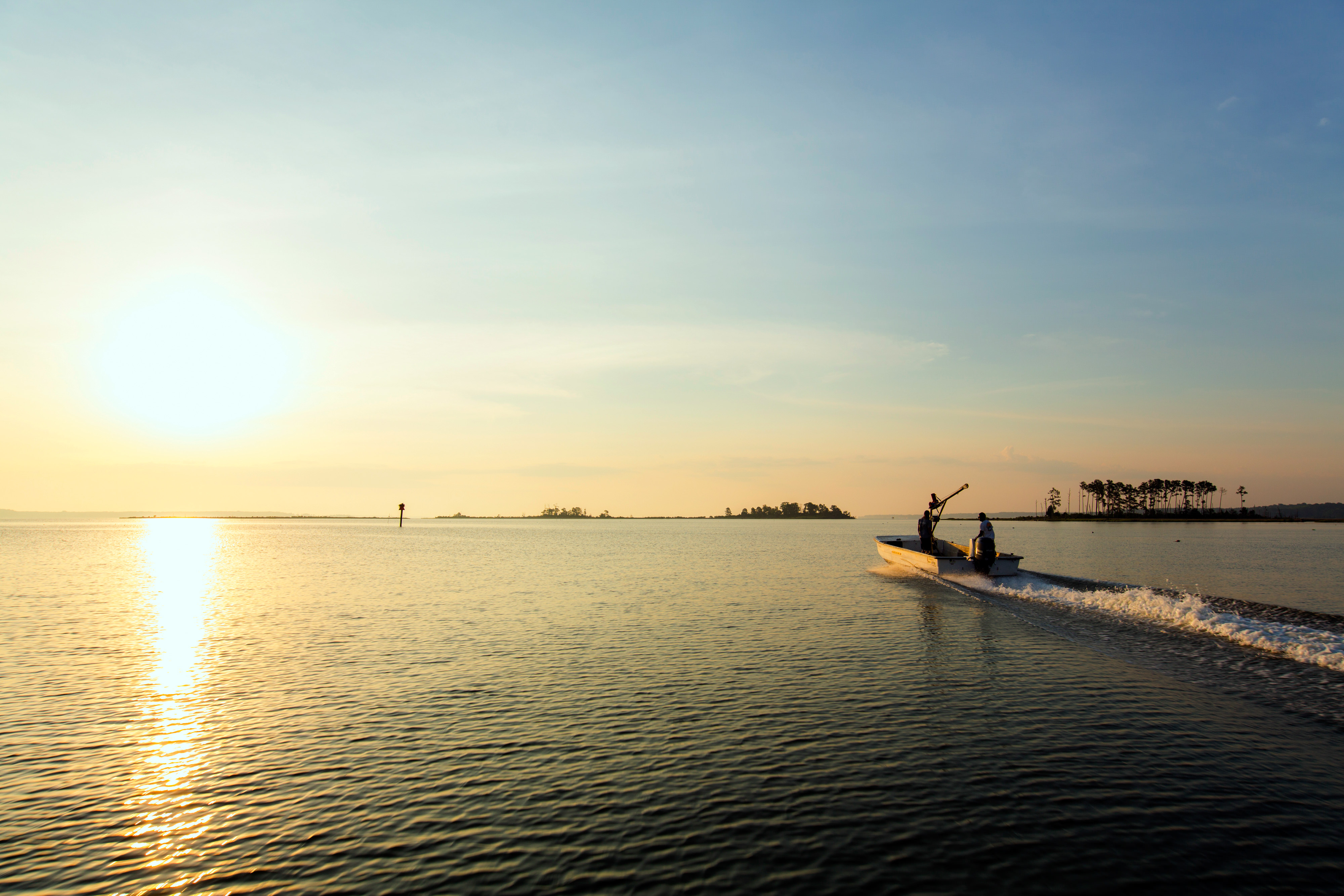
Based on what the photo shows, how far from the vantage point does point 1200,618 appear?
28.4 metres

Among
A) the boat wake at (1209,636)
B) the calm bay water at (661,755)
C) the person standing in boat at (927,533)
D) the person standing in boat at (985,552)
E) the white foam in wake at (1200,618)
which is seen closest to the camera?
the calm bay water at (661,755)

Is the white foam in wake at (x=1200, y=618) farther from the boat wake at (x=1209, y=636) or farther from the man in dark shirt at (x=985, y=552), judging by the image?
the man in dark shirt at (x=985, y=552)

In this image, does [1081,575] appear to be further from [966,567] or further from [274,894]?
[274,894]

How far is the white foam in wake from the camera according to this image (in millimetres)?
22844

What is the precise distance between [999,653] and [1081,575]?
107 ft

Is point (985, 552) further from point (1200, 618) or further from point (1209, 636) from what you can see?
point (1209, 636)

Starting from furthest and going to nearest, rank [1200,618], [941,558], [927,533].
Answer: [927,533] < [941,558] < [1200,618]

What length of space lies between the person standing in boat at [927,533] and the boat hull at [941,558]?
46 cm

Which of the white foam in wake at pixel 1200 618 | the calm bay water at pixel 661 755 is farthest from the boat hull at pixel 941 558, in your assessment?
the calm bay water at pixel 661 755

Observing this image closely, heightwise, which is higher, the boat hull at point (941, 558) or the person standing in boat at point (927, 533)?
the person standing in boat at point (927, 533)

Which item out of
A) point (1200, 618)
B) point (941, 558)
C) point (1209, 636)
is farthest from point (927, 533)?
point (1209, 636)

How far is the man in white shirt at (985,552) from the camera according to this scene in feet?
141

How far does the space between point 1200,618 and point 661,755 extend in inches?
1043

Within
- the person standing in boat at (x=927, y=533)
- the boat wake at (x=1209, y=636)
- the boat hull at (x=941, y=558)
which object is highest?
the person standing in boat at (x=927, y=533)
